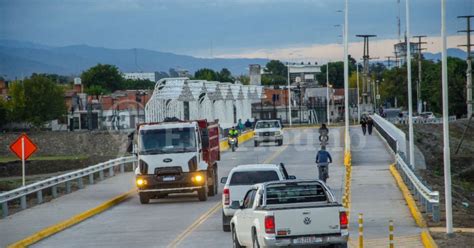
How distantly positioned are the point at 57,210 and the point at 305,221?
18.6 metres

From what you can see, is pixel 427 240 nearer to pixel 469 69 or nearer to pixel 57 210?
pixel 57 210

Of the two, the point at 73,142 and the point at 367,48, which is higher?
the point at 367,48

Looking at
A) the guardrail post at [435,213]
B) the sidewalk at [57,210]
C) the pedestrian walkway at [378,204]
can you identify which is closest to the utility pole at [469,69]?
the pedestrian walkway at [378,204]

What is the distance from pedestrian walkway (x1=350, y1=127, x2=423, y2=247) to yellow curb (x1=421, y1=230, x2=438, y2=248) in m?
0.14

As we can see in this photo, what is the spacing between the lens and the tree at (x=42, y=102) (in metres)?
160

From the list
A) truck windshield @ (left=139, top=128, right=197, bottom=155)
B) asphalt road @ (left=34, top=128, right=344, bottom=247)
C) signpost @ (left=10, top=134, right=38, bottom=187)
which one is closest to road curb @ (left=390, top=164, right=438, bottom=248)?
asphalt road @ (left=34, top=128, right=344, bottom=247)

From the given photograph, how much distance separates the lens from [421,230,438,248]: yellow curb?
A: 22.2 meters

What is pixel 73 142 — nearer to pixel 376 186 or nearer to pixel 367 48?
pixel 367 48

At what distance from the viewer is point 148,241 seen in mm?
26234

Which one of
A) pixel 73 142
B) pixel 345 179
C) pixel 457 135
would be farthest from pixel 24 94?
pixel 345 179

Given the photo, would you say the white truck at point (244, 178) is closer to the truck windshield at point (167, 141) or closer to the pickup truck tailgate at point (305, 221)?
the truck windshield at point (167, 141)

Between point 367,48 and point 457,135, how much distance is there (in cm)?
3959

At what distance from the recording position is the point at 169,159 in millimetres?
37156

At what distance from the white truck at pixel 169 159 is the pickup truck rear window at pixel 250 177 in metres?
8.51
